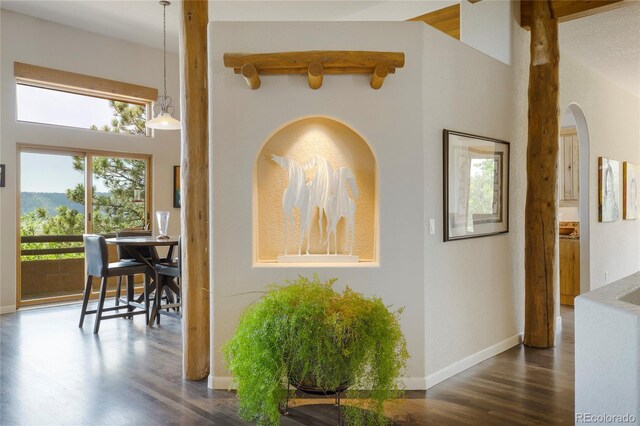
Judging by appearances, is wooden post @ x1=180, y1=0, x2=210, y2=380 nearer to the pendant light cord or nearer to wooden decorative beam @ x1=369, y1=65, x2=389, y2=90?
wooden decorative beam @ x1=369, y1=65, x2=389, y2=90

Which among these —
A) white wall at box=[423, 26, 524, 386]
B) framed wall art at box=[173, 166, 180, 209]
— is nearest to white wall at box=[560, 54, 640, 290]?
white wall at box=[423, 26, 524, 386]

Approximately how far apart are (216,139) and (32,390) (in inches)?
80.9

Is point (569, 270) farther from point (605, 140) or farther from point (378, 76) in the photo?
point (378, 76)

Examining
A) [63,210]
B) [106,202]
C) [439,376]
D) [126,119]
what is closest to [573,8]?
[439,376]

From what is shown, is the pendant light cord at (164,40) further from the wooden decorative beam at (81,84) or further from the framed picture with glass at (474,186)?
the framed picture with glass at (474,186)

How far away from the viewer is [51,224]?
6.04 meters

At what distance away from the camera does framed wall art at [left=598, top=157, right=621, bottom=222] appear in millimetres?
6027

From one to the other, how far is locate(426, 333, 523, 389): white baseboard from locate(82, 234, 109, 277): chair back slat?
3249mm

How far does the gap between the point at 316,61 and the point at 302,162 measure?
0.74 m

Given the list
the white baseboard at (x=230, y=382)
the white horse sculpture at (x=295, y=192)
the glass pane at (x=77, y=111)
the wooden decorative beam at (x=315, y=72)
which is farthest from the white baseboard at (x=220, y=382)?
the glass pane at (x=77, y=111)

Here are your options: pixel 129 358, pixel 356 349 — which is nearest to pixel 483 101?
pixel 356 349

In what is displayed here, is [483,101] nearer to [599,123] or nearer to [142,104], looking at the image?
[599,123]

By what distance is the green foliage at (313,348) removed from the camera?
7.79 ft

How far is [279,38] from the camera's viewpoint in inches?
127
